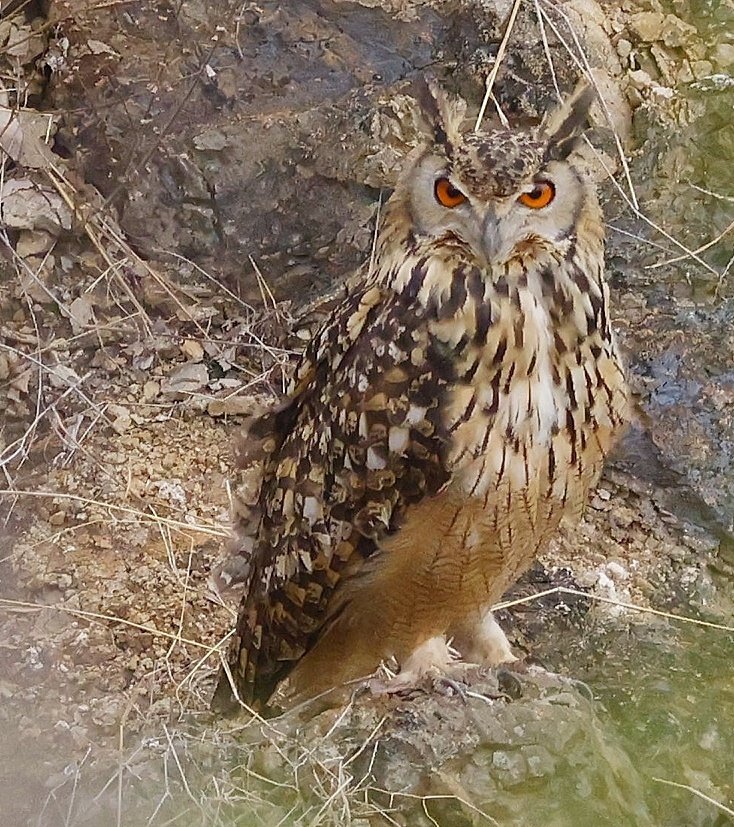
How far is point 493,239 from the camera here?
1.45 metres

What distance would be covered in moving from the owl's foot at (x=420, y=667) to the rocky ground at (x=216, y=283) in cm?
33

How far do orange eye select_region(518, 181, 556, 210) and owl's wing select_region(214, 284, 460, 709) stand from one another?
24cm

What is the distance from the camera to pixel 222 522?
2.81 metres

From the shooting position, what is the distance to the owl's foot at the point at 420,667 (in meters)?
2.05

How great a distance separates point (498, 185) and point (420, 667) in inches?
40.8

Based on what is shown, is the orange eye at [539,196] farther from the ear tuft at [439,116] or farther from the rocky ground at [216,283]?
the rocky ground at [216,283]

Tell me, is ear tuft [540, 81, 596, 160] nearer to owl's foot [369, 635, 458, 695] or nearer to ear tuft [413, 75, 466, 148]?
ear tuft [413, 75, 466, 148]

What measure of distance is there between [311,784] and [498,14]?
2174mm

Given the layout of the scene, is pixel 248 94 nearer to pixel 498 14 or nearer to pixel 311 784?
pixel 498 14

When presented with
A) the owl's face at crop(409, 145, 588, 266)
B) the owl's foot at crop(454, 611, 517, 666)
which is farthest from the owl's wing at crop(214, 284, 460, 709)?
the owl's foot at crop(454, 611, 517, 666)

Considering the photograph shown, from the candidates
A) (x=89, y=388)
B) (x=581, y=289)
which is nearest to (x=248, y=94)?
(x=89, y=388)

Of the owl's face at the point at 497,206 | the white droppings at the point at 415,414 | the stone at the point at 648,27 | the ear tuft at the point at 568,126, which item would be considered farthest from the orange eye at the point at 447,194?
the stone at the point at 648,27

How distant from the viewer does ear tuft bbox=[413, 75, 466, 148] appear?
156 cm

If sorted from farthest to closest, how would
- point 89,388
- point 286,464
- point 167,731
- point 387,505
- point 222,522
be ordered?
point 89,388, point 222,522, point 167,731, point 286,464, point 387,505
